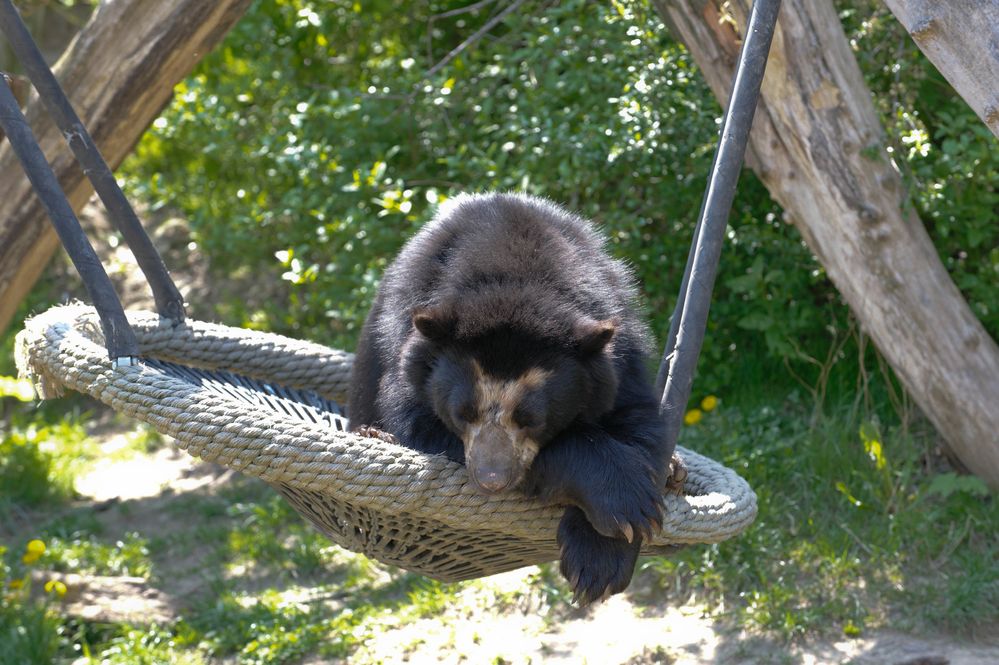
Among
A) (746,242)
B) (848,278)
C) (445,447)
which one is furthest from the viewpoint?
(746,242)

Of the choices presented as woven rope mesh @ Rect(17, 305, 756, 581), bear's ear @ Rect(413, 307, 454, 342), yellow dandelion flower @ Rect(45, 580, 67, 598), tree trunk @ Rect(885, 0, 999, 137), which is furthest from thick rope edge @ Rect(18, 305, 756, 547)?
yellow dandelion flower @ Rect(45, 580, 67, 598)

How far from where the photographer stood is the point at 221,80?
6383 millimetres

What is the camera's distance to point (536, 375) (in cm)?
269

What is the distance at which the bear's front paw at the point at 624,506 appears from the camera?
2426 mm

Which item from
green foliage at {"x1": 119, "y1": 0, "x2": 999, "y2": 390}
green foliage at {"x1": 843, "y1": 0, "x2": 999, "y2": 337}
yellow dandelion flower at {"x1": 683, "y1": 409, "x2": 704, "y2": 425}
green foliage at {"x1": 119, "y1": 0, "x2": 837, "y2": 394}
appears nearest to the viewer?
green foliage at {"x1": 843, "y1": 0, "x2": 999, "y2": 337}

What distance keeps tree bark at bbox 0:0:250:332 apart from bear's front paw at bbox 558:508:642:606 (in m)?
2.35

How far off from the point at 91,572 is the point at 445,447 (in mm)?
2929

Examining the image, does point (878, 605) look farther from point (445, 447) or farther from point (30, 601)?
point (30, 601)

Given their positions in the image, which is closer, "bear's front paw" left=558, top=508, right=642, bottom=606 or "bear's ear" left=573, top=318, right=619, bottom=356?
"bear's front paw" left=558, top=508, right=642, bottom=606

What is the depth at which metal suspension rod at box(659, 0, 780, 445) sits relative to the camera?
99.1 inches

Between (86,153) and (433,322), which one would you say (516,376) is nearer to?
(433,322)

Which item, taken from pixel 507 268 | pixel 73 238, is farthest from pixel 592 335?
Answer: pixel 73 238

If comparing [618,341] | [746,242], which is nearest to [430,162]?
[746,242]

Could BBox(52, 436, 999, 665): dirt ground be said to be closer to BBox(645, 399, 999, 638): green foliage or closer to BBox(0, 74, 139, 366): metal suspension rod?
BBox(645, 399, 999, 638): green foliage
